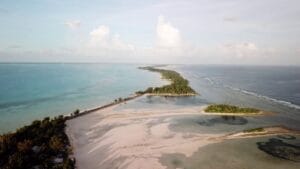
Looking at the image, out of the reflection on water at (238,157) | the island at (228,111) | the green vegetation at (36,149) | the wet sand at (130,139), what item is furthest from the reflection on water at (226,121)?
the green vegetation at (36,149)

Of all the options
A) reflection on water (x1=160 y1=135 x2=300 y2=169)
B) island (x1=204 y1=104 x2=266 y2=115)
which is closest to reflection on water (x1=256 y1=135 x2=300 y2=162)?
reflection on water (x1=160 y1=135 x2=300 y2=169)

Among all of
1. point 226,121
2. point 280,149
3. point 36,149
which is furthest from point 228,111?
point 36,149

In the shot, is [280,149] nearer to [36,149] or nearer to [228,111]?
[228,111]

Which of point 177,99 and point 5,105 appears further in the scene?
point 177,99

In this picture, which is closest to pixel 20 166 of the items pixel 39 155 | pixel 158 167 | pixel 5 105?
pixel 39 155

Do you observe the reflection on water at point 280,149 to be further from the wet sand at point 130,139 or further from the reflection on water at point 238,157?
the wet sand at point 130,139

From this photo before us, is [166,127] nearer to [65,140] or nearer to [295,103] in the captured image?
[65,140]
